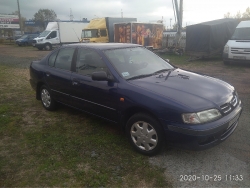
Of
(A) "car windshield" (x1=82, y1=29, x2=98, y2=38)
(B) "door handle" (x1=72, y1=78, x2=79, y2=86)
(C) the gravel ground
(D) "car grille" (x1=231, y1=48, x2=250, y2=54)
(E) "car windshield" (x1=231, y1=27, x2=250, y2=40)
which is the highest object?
(A) "car windshield" (x1=82, y1=29, x2=98, y2=38)

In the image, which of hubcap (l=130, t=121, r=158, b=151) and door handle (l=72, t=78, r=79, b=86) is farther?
door handle (l=72, t=78, r=79, b=86)

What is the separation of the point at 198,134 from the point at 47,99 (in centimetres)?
369

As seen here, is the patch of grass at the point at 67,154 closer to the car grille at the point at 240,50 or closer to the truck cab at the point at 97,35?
the car grille at the point at 240,50

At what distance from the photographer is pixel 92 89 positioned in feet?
12.6

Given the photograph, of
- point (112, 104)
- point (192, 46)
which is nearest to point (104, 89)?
point (112, 104)

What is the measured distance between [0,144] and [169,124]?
2852 millimetres

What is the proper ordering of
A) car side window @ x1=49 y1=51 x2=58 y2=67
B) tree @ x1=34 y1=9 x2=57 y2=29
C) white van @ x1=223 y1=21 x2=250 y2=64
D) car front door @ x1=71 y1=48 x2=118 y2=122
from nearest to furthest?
car front door @ x1=71 y1=48 x2=118 y2=122 → car side window @ x1=49 y1=51 x2=58 y2=67 → white van @ x1=223 y1=21 x2=250 y2=64 → tree @ x1=34 y1=9 x2=57 y2=29

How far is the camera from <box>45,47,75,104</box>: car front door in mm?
4414

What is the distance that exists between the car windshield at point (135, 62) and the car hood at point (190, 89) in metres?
0.21

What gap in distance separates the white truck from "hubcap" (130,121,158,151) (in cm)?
2259

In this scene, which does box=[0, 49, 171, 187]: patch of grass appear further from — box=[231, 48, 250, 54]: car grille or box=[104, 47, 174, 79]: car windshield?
box=[231, 48, 250, 54]: car grille

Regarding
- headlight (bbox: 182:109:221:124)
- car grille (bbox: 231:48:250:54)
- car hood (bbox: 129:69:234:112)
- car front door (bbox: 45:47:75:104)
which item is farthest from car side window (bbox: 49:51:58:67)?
car grille (bbox: 231:48:250:54)

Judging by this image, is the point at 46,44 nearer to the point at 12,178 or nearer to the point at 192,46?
the point at 192,46

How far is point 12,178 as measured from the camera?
2900mm
